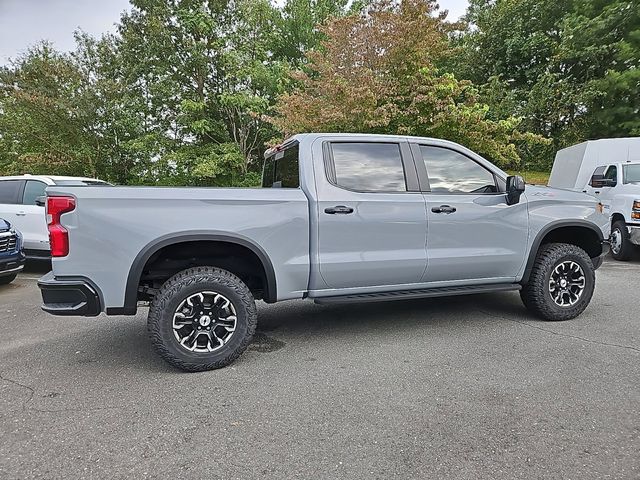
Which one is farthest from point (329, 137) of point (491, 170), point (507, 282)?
point (507, 282)

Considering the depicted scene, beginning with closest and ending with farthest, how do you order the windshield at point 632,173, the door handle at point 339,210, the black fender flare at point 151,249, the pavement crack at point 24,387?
1. the pavement crack at point 24,387
2. the black fender flare at point 151,249
3. the door handle at point 339,210
4. the windshield at point 632,173

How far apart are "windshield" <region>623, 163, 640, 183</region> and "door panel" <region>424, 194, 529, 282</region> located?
5735mm

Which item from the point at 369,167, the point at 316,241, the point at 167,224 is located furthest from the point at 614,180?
the point at 167,224

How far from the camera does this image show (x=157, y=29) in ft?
44.2

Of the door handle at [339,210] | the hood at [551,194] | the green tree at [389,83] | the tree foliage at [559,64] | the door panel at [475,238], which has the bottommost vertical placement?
the door panel at [475,238]

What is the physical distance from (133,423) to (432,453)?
176 centimetres

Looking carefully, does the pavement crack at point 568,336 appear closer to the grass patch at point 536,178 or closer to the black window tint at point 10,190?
the black window tint at point 10,190

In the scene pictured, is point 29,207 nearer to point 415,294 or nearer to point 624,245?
point 415,294

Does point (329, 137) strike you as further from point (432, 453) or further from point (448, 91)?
point (448, 91)

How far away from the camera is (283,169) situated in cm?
408

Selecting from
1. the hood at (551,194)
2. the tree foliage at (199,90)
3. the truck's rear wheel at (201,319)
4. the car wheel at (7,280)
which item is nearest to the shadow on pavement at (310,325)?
the truck's rear wheel at (201,319)

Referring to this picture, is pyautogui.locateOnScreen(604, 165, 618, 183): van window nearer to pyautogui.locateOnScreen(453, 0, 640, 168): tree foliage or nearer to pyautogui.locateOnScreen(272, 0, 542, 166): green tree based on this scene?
pyautogui.locateOnScreen(272, 0, 542, 166): green tree

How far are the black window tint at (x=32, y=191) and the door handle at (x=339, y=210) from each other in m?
6.12

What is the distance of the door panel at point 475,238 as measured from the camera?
149 inches
